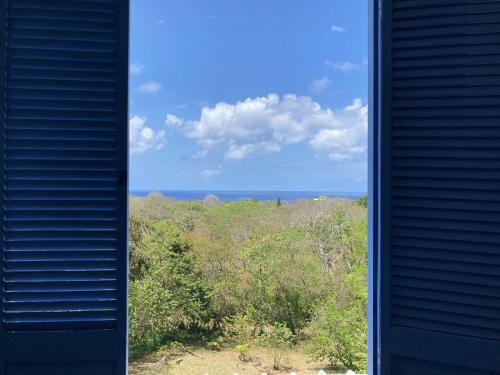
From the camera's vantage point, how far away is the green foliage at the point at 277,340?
228 cm

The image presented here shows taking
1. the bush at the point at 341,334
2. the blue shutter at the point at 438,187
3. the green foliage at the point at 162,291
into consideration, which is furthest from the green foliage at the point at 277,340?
the blue shutter at the point at 438,187

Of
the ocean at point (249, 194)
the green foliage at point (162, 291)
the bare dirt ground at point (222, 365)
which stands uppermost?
the ocean at point (249, 194)

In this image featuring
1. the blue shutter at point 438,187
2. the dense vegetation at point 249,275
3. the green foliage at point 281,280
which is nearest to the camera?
the blue shutter at point 438,187

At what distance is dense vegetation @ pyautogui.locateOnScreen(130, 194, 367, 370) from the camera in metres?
2.28

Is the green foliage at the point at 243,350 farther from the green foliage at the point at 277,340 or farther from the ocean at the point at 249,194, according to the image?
the ocean at the point at 249,194

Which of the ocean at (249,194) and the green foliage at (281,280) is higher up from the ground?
the ocean at (249,194)

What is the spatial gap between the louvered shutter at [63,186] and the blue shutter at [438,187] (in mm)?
844

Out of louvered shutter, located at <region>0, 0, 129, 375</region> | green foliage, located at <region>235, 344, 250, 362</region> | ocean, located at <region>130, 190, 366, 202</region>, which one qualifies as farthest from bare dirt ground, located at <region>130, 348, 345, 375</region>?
louvered shutter, located at <region>0, 0, 129, 375</region>

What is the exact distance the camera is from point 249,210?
2441mm

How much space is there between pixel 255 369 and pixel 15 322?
1376mm

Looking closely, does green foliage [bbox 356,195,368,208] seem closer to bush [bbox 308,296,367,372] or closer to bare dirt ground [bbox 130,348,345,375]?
bush [bbox 308,296,367,372]

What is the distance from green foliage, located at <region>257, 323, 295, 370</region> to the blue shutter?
3.54ft

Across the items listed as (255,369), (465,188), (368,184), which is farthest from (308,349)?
(465,188)

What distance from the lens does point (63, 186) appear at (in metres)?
1.26
